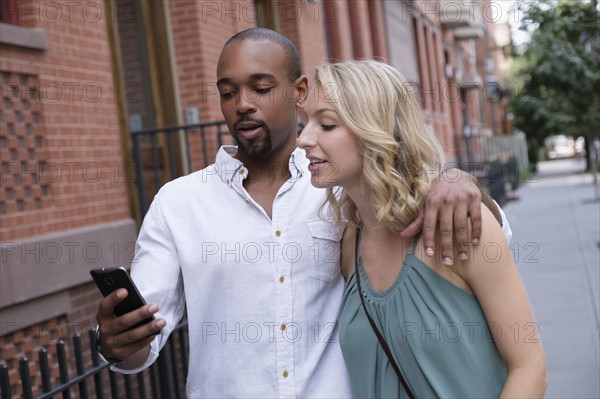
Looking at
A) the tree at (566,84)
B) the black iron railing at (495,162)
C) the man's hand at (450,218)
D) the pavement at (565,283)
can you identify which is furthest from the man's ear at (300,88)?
the tree at (566,84)

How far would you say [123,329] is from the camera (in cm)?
248

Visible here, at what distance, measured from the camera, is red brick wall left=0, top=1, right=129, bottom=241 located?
5.78 meters

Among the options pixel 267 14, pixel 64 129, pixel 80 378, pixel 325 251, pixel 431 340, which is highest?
pixel 267 14

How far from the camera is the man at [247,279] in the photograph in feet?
9.33

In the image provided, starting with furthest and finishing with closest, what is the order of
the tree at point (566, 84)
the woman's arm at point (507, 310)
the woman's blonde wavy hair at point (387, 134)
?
the tree at point (566, 84) < the woman's blonde wavy hair at point (387, 134) < the woman's arm at point (507, 310)

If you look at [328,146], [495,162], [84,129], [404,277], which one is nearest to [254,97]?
[328,146]

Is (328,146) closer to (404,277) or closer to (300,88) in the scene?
(404,277)

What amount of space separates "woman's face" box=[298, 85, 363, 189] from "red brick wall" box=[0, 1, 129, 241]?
346 cm

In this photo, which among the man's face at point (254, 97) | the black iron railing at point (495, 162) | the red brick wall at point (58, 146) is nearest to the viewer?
the man's face at point (254, 97)

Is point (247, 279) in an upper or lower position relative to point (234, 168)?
lower

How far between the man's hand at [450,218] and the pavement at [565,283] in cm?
28

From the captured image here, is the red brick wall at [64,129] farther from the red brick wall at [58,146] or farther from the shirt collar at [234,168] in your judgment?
the shirt collar at [234,168]

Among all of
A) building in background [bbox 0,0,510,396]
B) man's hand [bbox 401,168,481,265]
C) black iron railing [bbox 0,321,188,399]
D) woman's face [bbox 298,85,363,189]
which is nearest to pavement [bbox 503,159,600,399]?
man's hand [bbox 401,168,481,265]

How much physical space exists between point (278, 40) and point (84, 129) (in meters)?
3.71
